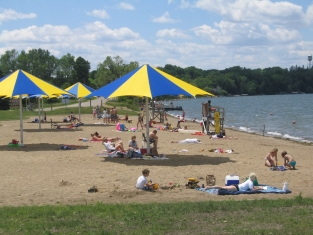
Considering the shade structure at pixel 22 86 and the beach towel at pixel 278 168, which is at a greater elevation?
the shade structure at pixel 22 86

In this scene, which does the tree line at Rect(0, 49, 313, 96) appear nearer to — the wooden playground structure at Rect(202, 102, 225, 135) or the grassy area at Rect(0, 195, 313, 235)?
the wooden playground structure at Rect(202, 102, 225, 135)

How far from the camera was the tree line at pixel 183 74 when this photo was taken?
104812mm

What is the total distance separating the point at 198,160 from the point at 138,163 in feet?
6.72

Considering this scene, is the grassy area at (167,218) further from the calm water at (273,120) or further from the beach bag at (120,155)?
the calm water at (273,120)

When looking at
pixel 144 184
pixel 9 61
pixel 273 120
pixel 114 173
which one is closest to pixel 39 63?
pixel 9 61

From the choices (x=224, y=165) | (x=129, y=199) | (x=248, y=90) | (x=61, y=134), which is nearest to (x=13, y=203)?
(x=129, y=199)

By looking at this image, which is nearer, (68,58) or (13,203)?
(13,203)

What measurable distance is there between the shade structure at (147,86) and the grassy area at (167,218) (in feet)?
21.2

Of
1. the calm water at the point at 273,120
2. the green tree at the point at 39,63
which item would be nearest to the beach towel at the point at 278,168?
the calm water at the point at 273,120

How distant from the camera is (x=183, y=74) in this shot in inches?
7264

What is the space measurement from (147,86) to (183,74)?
560ft

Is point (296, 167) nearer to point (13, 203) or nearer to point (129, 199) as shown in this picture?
point (129, 199)

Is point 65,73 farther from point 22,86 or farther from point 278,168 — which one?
point 278,168

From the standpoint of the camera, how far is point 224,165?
14.3 metres
